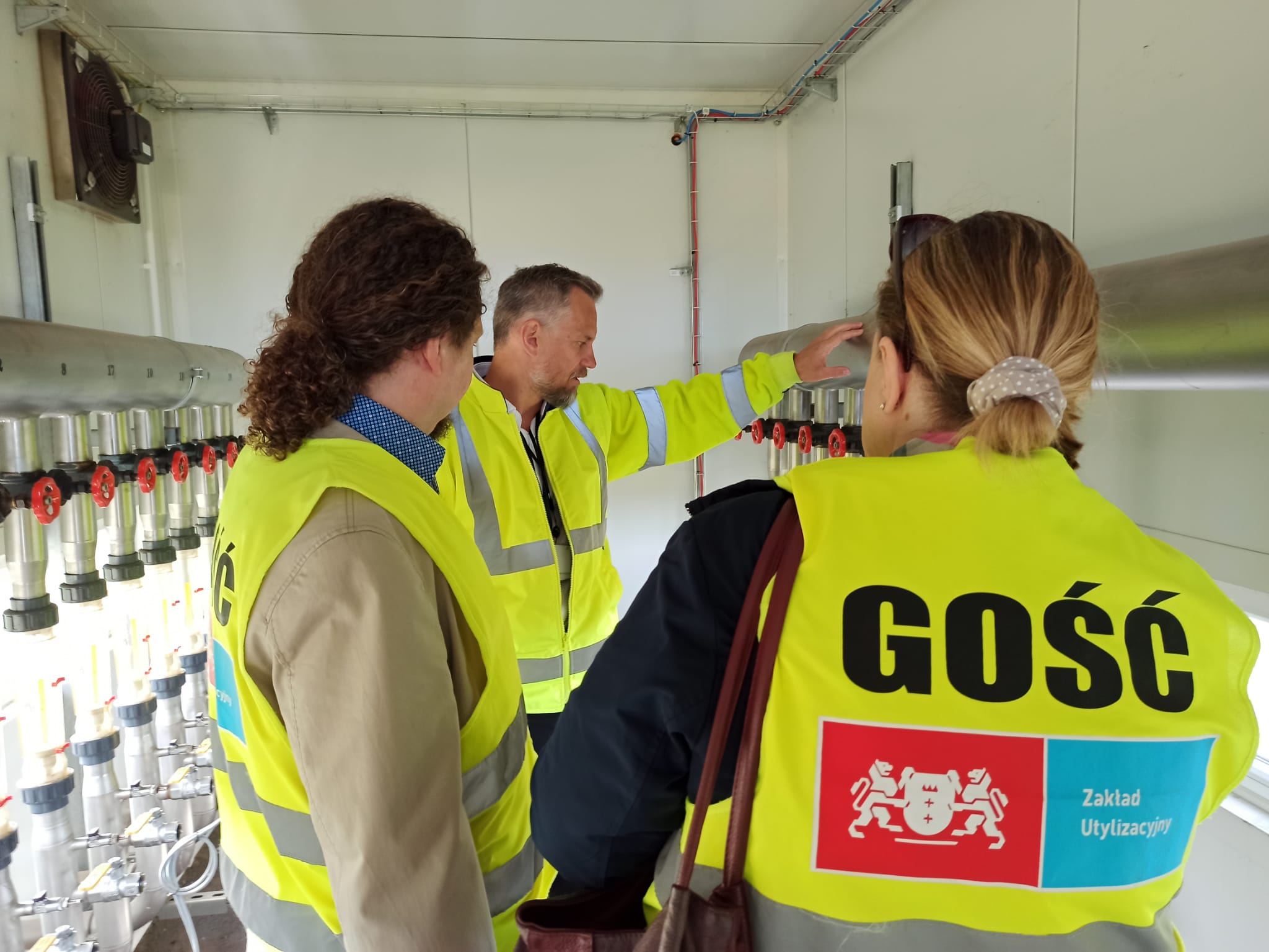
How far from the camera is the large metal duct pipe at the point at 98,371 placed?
1.26 metres

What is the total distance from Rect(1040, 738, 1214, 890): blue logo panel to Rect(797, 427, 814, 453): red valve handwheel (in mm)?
1341

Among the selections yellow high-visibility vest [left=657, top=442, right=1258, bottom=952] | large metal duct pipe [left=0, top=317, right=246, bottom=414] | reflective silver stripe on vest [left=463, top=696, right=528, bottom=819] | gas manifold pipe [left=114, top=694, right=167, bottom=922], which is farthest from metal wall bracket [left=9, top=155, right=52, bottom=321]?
yellow high-visibility vest [left=657, top=442, right=1258, bottom=952]

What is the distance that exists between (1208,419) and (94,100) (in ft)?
8.68

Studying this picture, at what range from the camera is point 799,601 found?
1.93 feet

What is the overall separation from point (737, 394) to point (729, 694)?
1.37m

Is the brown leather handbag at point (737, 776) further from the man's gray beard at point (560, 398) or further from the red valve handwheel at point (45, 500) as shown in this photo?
the red valve handwheel at point (45, 500)

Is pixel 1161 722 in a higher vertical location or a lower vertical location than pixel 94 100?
lower

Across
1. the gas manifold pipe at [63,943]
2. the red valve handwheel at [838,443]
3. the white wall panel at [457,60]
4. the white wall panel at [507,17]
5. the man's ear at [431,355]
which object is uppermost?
the white wall panel at [457,60]

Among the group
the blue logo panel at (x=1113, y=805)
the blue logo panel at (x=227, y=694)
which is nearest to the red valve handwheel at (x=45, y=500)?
the blue logo panel at (x=227, y=694)

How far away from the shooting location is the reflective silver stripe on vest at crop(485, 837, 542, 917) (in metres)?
0.95

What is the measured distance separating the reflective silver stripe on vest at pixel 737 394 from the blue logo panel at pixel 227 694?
1.28 m

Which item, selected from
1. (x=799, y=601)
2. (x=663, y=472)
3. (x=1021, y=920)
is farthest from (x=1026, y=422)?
(x=663, y=472)

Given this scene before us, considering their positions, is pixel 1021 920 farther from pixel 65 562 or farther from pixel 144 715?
pixel 144 715

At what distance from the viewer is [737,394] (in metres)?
1.90
